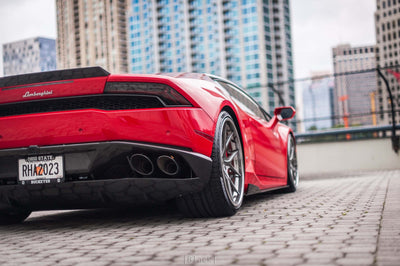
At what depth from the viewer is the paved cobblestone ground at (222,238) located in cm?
238

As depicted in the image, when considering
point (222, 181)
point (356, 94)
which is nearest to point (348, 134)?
point (356, 94)

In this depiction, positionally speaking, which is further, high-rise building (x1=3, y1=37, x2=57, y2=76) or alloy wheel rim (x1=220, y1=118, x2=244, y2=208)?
high-rise building (x1=3, y1=37, x2=57, y2=76)

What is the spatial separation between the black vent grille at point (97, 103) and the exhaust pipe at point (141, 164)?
1.14 ft

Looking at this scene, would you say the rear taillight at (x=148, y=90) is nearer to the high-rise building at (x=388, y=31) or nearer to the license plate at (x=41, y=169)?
the license plate at (x=41, y=169)

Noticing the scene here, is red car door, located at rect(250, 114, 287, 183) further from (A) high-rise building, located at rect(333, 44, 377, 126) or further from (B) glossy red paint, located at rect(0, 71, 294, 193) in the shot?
(A) high-rise building, located at rect(333, 44, 377, 126)

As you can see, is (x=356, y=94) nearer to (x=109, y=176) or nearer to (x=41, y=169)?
(x=109, y=176)

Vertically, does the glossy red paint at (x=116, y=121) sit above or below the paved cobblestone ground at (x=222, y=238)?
above

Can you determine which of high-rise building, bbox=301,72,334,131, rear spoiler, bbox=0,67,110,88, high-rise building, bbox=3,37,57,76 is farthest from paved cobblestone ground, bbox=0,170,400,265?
high-rise building, bbox=301,72,334,131

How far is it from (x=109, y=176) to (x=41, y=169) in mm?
487

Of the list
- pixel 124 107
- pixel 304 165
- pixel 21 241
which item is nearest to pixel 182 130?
pixel 124 107

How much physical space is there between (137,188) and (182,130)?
0.51m

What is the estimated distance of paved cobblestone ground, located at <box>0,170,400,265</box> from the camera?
2.38 m

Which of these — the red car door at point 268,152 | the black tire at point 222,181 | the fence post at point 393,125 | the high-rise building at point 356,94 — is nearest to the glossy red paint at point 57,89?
the black tire at point 222,181

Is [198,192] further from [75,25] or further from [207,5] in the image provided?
[75,25]
